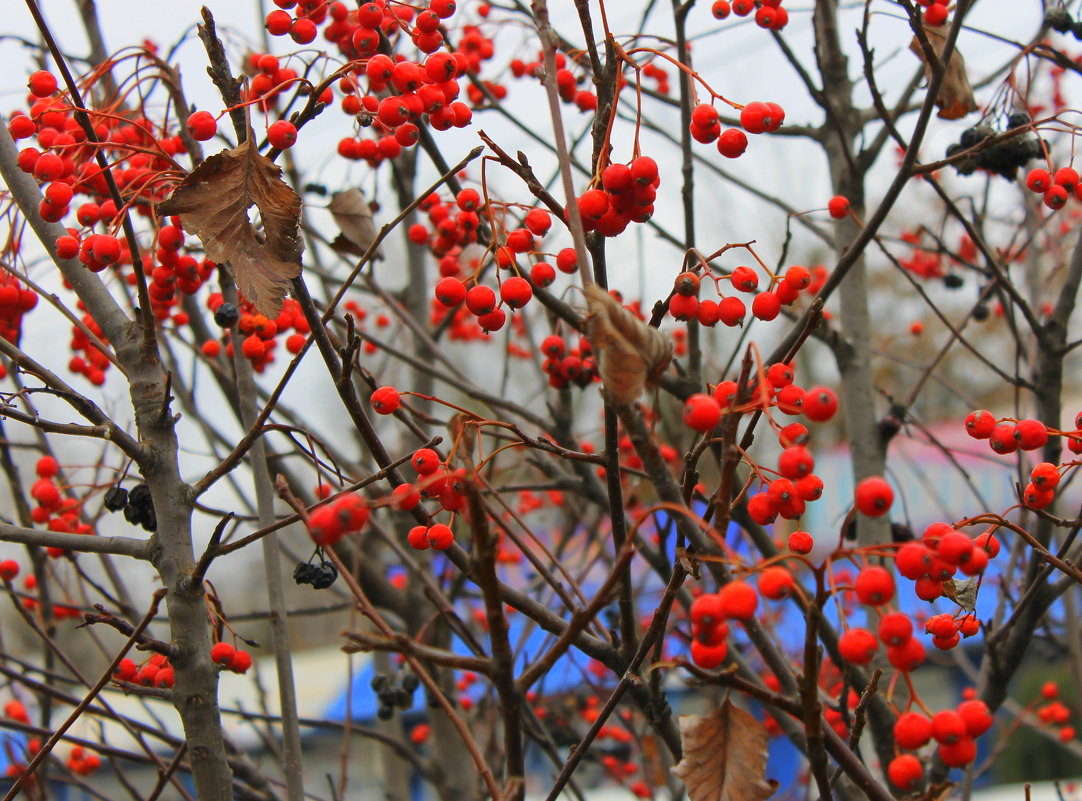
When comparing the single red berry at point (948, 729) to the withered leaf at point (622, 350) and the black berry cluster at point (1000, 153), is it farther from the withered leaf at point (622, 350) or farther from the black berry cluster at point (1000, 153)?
the black berry cluster at point (1000, 153)

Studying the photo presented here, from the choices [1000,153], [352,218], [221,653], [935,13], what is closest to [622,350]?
[221,653]

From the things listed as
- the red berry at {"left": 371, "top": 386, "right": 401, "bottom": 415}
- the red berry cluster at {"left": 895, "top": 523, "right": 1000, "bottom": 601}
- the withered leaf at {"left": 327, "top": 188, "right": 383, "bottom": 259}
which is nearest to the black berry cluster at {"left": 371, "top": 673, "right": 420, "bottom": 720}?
the withered leaf at {"left": 327, "top": 188, "right": 383, "bottom": 259}

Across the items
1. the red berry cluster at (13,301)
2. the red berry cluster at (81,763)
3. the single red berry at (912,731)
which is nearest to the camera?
the single red berry at (912,731)

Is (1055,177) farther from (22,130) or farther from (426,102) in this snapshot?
(22,130)

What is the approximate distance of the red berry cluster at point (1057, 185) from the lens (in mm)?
2240

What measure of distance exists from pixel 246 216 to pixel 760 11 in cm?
151

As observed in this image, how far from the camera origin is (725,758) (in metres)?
1.32

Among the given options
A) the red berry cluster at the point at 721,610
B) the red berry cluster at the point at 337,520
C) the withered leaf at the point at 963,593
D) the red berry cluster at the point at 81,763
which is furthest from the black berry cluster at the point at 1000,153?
the red berry cluster at the point at 81,763

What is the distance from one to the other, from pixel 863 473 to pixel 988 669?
0.79 meters

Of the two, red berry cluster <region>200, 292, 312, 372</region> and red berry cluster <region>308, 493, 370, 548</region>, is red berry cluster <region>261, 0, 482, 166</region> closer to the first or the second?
red berry cluster <region>200, 292, 312, 372</region>

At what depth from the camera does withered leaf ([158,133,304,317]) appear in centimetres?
170

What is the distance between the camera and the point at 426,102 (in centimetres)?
190

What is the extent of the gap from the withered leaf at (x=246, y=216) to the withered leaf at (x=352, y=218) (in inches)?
33.3

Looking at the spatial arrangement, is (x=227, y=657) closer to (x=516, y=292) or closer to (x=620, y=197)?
(x=516, y=292)
